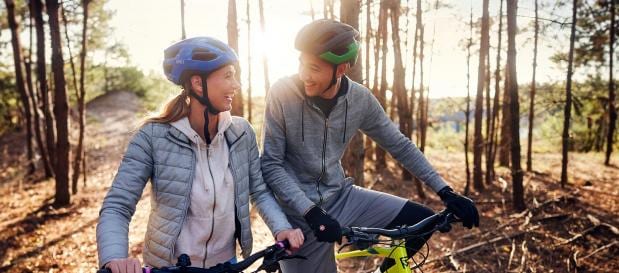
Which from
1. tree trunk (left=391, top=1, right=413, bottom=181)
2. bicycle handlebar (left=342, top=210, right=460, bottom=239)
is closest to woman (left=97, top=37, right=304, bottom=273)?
bicycle handlebar (left=342, top=210, right=460, bottom=239)

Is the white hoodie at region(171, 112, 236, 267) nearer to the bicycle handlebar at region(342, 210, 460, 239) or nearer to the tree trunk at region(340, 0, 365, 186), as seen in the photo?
the bicycle handlebar at region(342, 210, 460, 239)

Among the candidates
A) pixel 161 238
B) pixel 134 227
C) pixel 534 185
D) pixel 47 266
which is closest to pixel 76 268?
pixel 47 266

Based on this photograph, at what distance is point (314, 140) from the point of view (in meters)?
3.35

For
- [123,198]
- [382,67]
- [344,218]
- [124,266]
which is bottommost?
[344,218]

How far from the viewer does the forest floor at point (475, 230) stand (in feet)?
22.6

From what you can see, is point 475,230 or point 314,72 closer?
point 314,72

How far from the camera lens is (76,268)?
7605mm

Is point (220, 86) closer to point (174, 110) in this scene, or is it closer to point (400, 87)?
point (174, 110)

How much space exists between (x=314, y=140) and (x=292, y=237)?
1.06 m

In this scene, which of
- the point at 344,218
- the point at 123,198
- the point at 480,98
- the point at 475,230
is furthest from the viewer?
the point at 480,98

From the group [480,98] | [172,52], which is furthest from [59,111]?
[480,98]

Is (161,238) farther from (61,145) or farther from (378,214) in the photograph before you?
(61,145)

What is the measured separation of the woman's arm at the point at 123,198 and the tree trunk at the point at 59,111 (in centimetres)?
1037

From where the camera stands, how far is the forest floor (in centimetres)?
689
